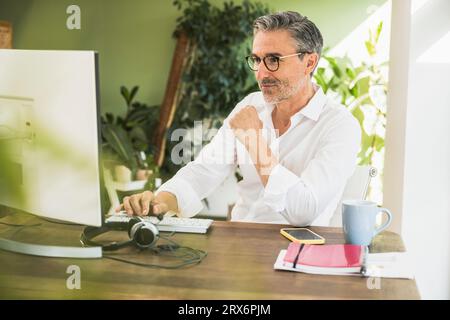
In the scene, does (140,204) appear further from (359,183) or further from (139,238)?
(359,183)

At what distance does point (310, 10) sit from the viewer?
2.20 meters

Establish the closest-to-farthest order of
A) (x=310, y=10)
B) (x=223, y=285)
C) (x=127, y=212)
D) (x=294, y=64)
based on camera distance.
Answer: (x=223, y=285), (x=127, y=212), (x=294, y=64), (x=310, y=10)

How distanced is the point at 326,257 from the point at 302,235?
184 mm

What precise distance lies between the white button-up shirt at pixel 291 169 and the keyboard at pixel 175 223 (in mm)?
228

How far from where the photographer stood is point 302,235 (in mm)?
1198

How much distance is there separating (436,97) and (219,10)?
1642mm

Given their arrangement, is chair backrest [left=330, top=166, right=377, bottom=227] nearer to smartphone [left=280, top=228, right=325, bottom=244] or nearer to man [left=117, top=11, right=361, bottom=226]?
man [left=117, top=11, right=361, bottom=226]

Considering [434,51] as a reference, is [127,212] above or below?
below

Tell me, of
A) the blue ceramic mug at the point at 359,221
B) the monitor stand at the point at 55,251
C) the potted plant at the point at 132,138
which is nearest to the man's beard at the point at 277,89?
the blue ceramic mug at the point at 359,221

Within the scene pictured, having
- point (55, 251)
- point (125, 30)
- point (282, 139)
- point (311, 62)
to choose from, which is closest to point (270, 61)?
point (311, 62)

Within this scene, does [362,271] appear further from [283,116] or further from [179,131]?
[179,131]

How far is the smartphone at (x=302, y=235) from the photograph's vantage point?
1.15m

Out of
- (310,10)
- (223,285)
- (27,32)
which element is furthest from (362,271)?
(27,32)

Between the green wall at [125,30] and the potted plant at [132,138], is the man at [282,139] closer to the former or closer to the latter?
the green wall at [125,30]
